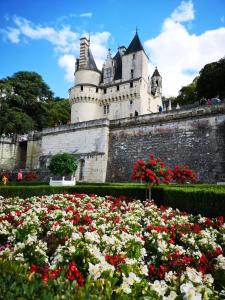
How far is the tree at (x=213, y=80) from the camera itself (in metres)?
35.2

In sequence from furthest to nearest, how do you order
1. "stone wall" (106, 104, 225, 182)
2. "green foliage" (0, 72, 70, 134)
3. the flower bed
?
1. "green foliage" (0, 72, 70, 134)
2. "stone wall" (106, 104, 225, 182)
3. the flower bed

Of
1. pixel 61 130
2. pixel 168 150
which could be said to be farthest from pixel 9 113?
pixel 168 150

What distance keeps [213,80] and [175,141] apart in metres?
16.5

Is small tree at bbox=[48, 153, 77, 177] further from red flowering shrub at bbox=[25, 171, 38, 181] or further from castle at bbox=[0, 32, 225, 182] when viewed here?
red flowering shrub at bbox=[25, 171, 38, 181]

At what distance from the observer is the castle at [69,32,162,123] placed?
123 feet

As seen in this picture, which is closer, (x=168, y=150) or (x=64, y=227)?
(x=64, y=227)

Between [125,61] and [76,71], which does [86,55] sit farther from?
[125,61]

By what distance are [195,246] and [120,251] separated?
5.63 ft

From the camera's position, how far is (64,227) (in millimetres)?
6609

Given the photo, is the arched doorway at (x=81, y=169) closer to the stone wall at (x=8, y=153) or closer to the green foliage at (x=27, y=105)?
the stone wall at (x=8, y=153)

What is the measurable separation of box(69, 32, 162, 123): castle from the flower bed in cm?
3040

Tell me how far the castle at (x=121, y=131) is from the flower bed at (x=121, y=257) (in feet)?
48.0

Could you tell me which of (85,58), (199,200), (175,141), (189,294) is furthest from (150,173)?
(85,58)

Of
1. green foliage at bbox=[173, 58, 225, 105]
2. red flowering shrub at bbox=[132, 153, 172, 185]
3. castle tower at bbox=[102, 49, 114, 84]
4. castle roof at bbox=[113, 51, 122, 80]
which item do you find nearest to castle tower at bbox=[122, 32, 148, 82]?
castle roof at bbox=[113, 51, 122, 80]
